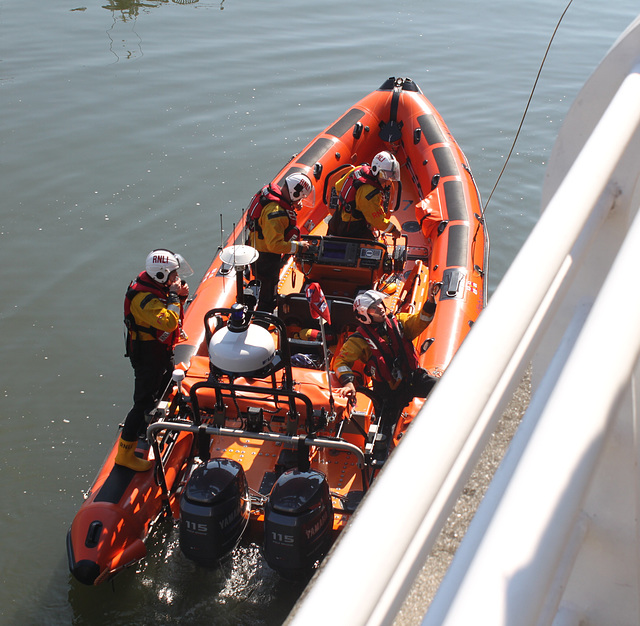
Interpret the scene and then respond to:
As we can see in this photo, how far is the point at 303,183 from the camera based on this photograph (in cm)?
444

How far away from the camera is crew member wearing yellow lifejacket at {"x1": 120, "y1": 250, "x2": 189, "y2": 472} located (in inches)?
133

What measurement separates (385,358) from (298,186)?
→ 4.73 ft

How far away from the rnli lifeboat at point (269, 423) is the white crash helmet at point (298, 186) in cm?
46

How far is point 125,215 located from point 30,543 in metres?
3.96

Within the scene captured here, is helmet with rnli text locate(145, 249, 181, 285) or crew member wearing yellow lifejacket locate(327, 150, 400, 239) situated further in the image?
crew member wearing yellow lifejacket locate(327, 150, 400, 239)

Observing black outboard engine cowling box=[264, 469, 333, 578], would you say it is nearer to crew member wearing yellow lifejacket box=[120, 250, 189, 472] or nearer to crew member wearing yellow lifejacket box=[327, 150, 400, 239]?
crew member wearing yellow lifejacket box=[120, 250, 189, 472]

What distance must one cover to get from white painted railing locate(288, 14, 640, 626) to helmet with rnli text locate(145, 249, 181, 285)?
2.85 meters

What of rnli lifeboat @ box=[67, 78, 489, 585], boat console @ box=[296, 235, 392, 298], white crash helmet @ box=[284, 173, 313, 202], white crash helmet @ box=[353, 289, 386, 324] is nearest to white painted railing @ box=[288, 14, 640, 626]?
rnli lifeboat @ box=[67, 78, 489, 585]

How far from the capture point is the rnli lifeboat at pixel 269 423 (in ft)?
9.57

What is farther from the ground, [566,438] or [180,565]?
[566,438]

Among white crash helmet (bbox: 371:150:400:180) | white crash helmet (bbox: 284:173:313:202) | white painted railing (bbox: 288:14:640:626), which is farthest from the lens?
white crash helmet (bbox: 371:150:400:180)

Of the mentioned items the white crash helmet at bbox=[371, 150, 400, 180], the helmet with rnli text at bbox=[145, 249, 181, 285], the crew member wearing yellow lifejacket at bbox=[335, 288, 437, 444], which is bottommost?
the crew member wearing yellow lifejacket at bbox=[335, 288, 437, 444]

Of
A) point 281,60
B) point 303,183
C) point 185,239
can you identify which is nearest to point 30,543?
point 303,183

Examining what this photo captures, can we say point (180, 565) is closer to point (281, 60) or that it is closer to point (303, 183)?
point (303, 183)
